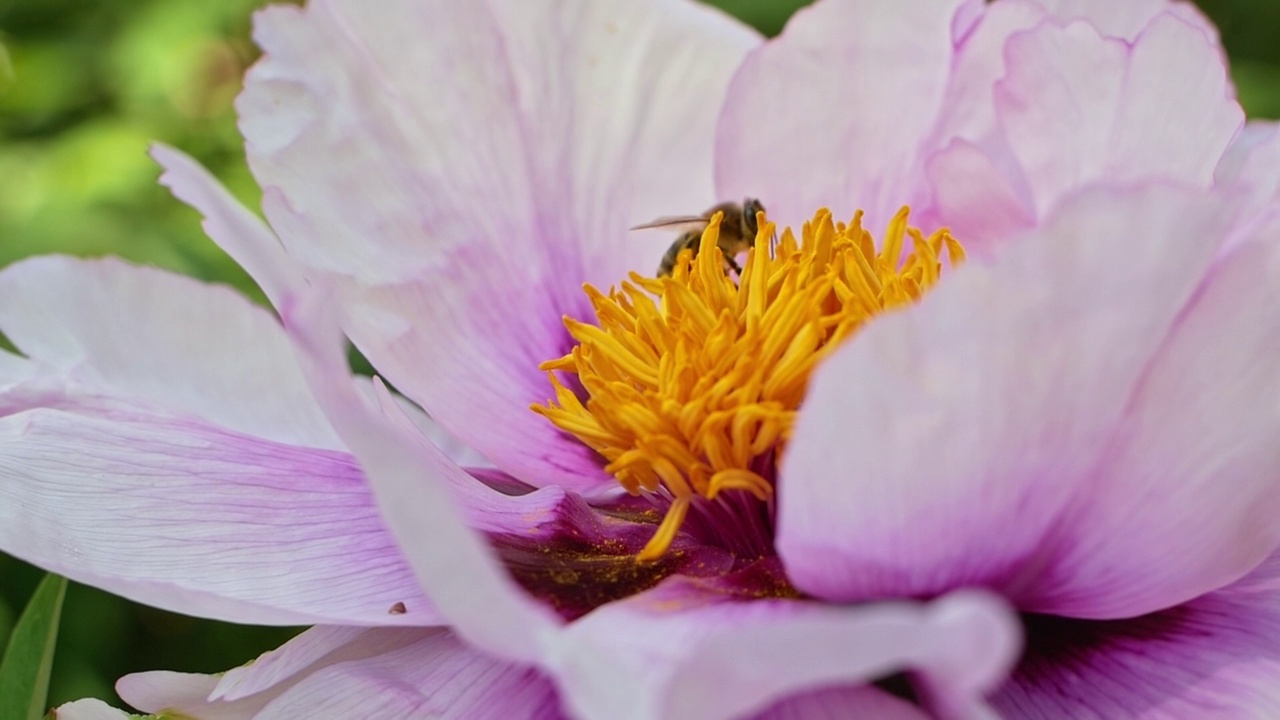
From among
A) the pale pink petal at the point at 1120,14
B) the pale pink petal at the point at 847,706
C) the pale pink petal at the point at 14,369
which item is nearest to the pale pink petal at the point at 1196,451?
the pale pink petal at the point at 847,706

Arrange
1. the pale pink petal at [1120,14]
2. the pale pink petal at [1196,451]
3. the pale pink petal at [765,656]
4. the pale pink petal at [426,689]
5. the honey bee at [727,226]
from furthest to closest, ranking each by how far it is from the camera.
Answer: the honey bee at [727,226] → the pale pink petal at [1120,14] → the pale pink petal at [426,689] → the pale pink petal at [1196,451] → the pale pink petal at [765,656]

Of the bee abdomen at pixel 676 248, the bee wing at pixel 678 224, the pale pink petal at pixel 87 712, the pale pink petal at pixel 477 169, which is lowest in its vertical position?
the pale pink petal at pixel 87 712

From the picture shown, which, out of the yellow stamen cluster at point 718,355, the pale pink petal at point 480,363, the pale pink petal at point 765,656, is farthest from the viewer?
the pale pink petal at point 480,363

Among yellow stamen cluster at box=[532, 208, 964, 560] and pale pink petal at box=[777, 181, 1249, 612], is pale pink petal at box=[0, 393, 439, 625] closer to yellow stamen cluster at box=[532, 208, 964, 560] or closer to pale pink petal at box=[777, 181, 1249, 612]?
yellow stamen cluster at box=[532, 208, 964, 560]

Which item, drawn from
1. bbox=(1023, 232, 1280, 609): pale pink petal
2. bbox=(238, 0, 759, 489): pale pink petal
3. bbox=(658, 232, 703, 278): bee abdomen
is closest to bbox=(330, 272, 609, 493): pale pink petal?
bbox=(238, 0, 759, 489): pale pink petal

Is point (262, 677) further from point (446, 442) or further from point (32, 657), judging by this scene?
point (446, 442)

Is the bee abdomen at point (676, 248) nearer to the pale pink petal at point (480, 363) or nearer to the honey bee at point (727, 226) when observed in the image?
the honey bee at point (727, 226)
